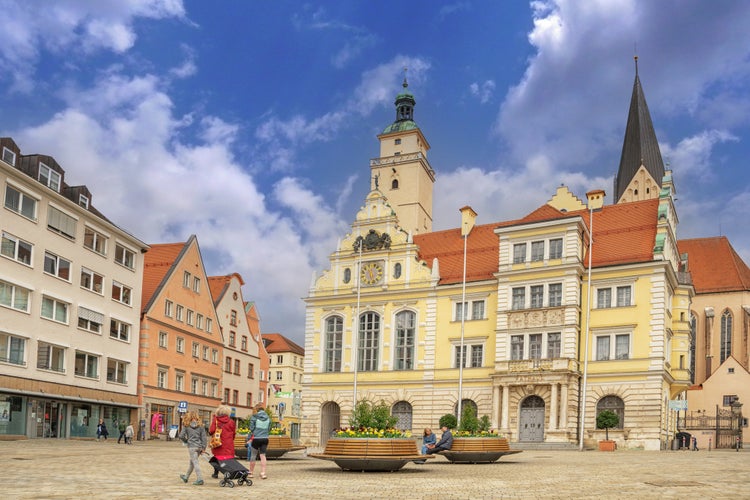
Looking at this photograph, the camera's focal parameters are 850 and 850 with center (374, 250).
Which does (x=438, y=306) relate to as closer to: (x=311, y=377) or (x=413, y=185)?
(x=311, y=377)

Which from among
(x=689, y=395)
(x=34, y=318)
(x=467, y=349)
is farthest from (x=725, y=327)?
(x=34, y=318)

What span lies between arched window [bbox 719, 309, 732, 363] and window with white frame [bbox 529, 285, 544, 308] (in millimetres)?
31090

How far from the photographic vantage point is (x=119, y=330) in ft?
176

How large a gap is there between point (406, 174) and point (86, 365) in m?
37.6

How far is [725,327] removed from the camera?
77562mm

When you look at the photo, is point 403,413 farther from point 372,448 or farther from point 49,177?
point 372,448

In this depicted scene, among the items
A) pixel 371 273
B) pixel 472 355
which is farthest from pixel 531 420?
pixel 371 273

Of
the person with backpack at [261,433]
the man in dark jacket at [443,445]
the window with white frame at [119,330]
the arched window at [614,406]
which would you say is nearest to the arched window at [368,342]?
the arched window at [614,406]

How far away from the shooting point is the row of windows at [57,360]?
42.3 metres

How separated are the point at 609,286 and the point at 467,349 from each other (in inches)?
410

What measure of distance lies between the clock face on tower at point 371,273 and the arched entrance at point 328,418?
9.32 m

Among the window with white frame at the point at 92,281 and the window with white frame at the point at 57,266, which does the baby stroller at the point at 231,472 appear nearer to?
the window with white frame at the point at 57,266

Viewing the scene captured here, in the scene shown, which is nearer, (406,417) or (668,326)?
(668,326)

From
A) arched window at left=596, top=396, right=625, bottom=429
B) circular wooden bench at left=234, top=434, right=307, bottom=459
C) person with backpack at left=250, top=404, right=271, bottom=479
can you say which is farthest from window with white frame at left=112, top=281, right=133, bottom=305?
person with backpack at left=250, top=404, right=271, bottom=479
